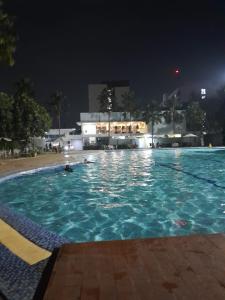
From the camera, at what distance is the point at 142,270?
4047 millimetres

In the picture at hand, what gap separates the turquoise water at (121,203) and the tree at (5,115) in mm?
18470

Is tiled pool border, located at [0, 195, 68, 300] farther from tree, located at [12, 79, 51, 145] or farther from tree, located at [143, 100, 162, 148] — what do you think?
tree, located at [143, 100, 162, 148]

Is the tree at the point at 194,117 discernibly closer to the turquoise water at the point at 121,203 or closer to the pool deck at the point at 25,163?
the pool deck at the point at 25,163

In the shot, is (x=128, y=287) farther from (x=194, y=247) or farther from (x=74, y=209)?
(x=74, y=209)

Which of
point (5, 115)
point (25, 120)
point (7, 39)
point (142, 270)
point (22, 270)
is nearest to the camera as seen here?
point (142, 270)

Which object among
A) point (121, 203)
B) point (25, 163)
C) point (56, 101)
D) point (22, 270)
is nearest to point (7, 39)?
point (22, 270)

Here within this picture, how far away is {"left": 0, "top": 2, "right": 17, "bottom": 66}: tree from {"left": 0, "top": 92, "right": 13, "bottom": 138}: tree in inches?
1332

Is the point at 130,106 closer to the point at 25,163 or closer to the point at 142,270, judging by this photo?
the point at 25,163

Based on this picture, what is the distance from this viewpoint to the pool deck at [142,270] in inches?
137

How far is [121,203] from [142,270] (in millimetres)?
8494

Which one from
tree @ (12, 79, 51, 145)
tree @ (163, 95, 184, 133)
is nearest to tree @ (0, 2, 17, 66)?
tree @ (12, 79, 51, 145)

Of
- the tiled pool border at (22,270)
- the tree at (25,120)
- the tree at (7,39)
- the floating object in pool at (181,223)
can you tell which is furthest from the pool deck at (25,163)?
the tree at (7,39)

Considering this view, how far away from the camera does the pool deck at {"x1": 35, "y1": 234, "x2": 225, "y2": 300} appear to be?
3471mm

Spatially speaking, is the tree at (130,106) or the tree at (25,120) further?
the tree at (130,106)
